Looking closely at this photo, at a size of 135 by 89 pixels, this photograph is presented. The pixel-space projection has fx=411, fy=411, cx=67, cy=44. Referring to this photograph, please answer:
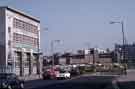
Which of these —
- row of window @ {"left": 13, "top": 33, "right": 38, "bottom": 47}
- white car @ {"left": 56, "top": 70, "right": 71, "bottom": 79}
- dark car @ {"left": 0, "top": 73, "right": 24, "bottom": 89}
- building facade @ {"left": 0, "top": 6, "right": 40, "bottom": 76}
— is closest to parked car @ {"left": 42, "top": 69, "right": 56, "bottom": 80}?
white car @ {"left": 56, "top": 70, "right": 71, "bottom": 79}

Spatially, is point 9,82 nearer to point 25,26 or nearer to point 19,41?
point 19,41

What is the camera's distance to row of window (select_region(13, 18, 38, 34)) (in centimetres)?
9531

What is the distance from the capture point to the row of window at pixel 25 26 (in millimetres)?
95312

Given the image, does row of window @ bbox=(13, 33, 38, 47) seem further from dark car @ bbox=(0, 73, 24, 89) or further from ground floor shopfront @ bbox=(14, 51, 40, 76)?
dark car @ bbox=(0, 73, 24, 89)

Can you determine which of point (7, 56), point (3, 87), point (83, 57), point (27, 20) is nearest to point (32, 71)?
point (27, 20)

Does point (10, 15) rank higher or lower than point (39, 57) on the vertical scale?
higher

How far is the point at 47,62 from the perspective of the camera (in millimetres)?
190375

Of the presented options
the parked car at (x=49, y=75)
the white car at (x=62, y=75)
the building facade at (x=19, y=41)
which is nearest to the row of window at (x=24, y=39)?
the building facade at (x=19, y=41)

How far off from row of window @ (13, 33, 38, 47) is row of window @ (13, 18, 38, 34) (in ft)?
6.71

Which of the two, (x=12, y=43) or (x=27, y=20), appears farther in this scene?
(x=27, y=20)

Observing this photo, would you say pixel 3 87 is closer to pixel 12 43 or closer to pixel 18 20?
pixel 12 43

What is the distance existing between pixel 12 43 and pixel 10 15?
6280 mm

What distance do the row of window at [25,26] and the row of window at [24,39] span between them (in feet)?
6.71

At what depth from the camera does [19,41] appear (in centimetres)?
9738
